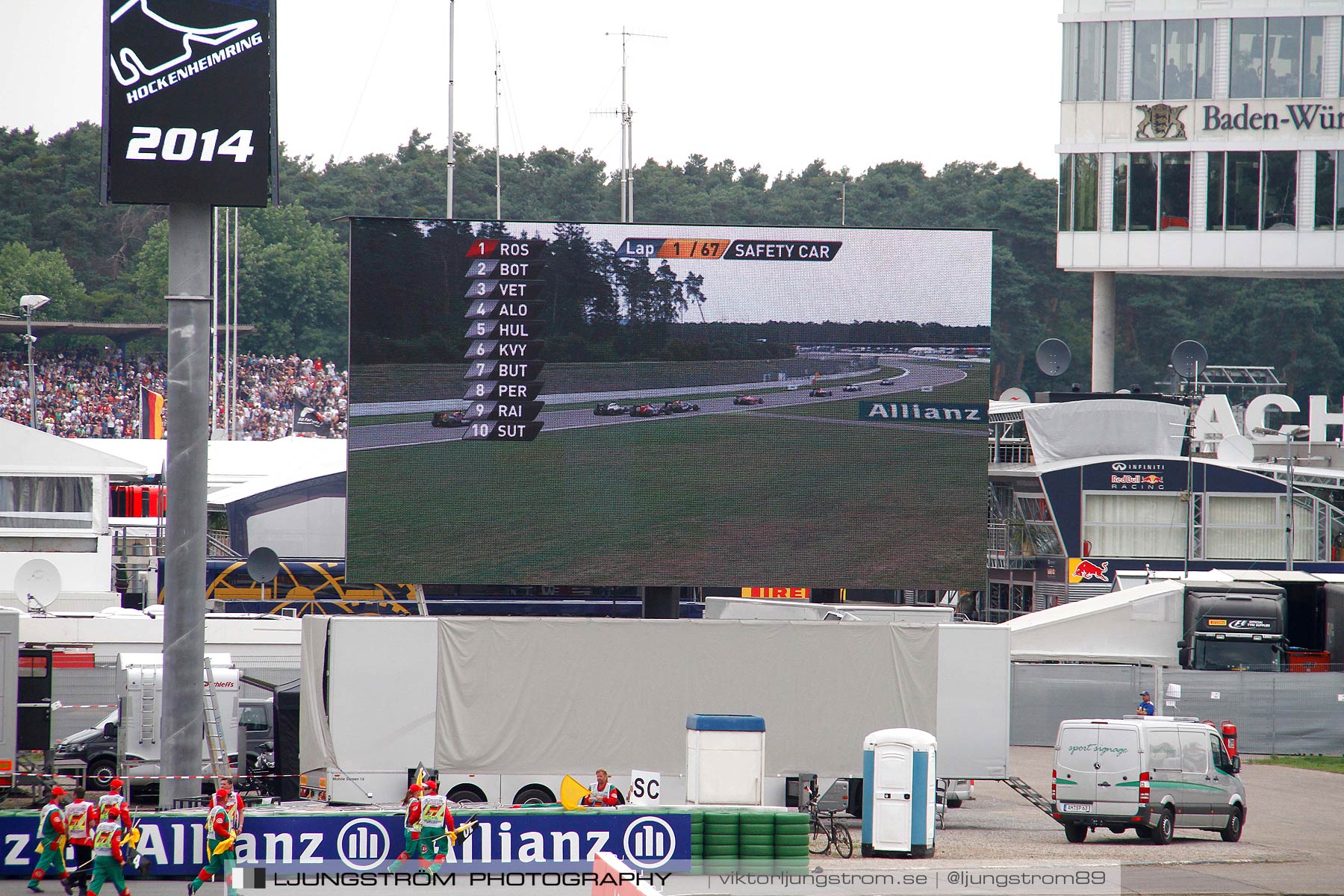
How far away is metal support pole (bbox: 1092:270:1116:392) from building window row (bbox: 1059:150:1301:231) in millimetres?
4482

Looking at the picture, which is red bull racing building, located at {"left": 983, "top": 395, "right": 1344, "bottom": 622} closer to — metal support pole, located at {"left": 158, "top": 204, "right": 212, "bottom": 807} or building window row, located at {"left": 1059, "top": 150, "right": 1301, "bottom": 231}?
building window row, located at {"left": 1059, "top": 150, "right": 1301, "bottom": 231}

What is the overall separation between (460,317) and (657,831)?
8.63m

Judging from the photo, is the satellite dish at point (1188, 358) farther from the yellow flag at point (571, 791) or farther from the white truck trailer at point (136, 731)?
the white truck trailer at point (136, 731)

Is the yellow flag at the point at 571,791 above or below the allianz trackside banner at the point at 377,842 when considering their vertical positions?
below

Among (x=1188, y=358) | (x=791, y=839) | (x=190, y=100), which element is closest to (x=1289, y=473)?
(x=1188, y=358)

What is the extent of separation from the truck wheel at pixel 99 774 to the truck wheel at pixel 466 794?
688 centimetres

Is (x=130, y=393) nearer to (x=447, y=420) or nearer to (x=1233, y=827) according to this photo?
(x=447, y=420)

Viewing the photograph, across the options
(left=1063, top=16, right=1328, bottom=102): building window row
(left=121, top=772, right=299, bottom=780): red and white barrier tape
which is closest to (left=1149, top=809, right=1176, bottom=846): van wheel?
(left=121, top=772, right=299, bottom=780): red and white barrier tape

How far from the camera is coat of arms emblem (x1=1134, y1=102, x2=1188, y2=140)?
178 ft

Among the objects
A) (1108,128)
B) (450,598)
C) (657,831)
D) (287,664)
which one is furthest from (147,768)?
(1108,128)

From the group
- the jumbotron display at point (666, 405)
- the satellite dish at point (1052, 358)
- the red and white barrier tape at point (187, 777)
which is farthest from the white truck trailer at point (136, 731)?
the satellite dish at point (1052, 358)

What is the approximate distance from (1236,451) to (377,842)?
38764mm

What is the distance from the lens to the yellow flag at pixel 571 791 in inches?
841

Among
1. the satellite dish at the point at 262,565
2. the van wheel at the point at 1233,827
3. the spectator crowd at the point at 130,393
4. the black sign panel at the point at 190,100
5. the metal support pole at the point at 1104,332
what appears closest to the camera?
the black sign panel at the point at 190,100
